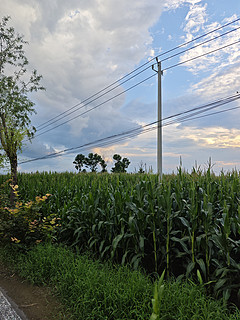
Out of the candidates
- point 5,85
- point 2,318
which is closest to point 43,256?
point 2,318

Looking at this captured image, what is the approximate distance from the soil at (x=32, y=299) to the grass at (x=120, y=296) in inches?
4.6

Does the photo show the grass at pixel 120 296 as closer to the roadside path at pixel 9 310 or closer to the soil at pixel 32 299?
the soil at pixel 32 299

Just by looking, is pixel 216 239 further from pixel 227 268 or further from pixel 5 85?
pixel 5 85

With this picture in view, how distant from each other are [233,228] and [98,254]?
2.50 meters

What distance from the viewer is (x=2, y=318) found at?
10.0 feet

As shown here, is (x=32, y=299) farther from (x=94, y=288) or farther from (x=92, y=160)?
(x=92, y=160)

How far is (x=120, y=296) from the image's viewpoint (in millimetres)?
2768

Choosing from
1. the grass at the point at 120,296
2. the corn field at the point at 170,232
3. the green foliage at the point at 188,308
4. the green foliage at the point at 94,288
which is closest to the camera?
the green foliage at the point at 188,308

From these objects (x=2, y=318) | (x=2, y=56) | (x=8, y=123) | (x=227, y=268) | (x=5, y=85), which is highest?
(x=2, y=56)

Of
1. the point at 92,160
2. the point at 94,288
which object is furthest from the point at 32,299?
the point at 92,160

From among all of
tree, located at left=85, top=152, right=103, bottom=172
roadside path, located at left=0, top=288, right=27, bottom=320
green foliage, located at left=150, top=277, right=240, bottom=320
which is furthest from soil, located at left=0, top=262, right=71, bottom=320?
tree, located at left=85, top=152, right=103, bottom=172

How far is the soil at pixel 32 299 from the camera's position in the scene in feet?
10.1

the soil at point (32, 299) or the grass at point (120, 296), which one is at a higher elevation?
the grass at point (120, 296)

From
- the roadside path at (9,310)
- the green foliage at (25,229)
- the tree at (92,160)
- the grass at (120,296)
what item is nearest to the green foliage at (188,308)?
the grass at (120,296)
